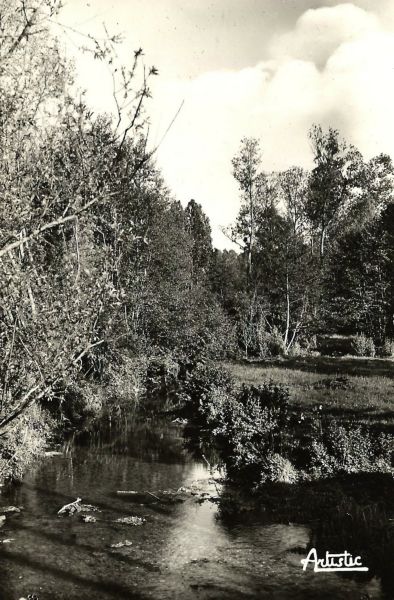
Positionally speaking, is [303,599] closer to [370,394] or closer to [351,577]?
[351,577]

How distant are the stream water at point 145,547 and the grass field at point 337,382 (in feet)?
→ 18.4

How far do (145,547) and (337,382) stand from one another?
1336cm

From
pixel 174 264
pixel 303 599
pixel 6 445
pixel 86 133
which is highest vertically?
pixel 174 264

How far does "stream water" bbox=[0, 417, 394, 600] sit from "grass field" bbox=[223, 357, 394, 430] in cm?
562

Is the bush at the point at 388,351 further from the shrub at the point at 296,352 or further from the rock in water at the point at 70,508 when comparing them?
the rock in water at the point at 70,508

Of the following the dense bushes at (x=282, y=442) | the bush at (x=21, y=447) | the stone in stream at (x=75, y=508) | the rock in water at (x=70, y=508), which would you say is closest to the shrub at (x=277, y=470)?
the dense bushes at (x=282, y=442)

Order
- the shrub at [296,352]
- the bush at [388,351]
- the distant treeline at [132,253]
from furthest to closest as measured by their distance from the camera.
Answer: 1. the shrub at [296,352]
2. the bush at [388,351]
3. the distant treeline at [132,253]

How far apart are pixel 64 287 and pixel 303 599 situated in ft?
20.1

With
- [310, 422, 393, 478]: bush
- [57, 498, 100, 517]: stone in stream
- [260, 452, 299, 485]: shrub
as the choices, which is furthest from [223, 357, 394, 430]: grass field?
[57, 498, 100, 517]: stone in stream

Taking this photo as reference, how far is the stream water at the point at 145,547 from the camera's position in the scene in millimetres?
8695

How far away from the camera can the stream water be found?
8.70 metres

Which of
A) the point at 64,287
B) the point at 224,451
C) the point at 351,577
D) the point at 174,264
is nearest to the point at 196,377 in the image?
the point at 224,451

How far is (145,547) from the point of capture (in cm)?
1033

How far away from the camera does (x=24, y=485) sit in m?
13.7
